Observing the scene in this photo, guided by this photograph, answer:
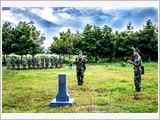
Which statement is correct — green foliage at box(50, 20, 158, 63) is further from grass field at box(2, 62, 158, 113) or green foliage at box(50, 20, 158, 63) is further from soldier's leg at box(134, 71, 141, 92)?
soldier's leg at box(134, 71, 141, 92)

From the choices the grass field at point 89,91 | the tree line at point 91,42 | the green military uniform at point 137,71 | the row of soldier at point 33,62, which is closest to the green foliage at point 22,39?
the tree line at point 91,42

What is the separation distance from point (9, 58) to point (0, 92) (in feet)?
6.16

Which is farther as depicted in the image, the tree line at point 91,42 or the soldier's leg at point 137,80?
the tree line at point 91,42

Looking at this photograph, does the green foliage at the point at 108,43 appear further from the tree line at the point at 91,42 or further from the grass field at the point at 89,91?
the grass field at the point at 89,91

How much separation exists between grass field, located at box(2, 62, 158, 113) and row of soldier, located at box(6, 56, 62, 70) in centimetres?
23

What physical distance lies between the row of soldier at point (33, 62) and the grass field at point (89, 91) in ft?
0.76

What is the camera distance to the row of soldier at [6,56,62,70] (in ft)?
30.4

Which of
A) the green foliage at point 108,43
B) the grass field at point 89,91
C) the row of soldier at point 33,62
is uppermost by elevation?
the green foliage at point 108,43

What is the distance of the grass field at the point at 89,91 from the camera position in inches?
262

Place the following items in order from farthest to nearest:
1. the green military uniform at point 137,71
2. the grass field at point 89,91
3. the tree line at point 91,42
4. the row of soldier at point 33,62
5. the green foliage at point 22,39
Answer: the row of soldier at point 33,62 < the tree line at point 91,42 < the green foliage at point 22,39 < the green military uniform at point 137,71 < the grass field at point 89,91

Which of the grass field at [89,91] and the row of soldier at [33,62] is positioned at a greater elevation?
the row of soldier at [33,62]

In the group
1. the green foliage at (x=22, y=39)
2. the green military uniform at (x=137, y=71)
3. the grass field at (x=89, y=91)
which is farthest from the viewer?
the green foliage at (x=22, y=39)
